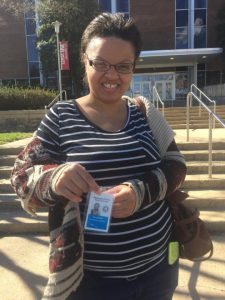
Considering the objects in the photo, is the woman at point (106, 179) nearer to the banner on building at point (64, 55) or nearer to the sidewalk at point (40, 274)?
the sidewalk at point (40, 274)

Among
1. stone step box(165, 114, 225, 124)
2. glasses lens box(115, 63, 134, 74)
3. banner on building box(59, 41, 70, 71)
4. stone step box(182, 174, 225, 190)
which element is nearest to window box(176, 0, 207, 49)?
banner on building box(59, 41, 70, 71)

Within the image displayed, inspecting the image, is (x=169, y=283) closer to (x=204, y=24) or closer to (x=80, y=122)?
(x=80, y=122)

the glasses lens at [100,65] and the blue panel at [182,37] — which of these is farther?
the blue panel at [182,37]

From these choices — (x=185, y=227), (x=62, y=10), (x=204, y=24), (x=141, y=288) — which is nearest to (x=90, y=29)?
(x=185, y=227)

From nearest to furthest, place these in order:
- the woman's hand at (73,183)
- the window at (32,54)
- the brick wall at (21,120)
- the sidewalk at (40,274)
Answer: the woman's hand at (73,183)
the sidewalk at (40,274)
the brick wall at (21,120)
the window at (32,54)

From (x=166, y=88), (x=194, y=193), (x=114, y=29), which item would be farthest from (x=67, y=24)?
(x=114, y=29)

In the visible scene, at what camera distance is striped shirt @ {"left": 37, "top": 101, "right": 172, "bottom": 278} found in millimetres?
1358

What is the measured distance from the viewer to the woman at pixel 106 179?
132 cm

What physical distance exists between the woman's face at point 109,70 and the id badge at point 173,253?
640 mm

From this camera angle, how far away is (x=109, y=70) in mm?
1399

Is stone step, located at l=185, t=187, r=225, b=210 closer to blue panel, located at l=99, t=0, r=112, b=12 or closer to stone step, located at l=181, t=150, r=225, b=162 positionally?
stone step, located at l=181, t=150, r=225, b=162

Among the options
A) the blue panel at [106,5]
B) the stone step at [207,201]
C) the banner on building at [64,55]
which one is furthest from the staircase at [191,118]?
the blue panel at [106,5]

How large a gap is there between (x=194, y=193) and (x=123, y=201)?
4.22 m

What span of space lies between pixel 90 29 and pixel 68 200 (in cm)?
65
